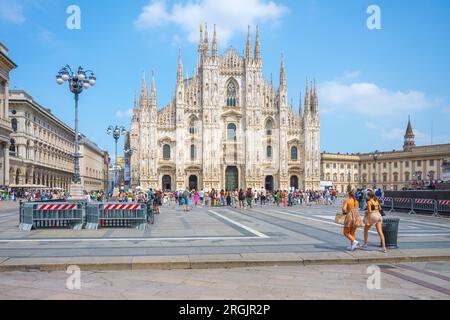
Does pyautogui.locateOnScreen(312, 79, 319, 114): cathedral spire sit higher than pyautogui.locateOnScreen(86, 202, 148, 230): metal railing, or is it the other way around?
pyautogui.locateOnScreen(312, 79, 319, 114): cathedral spire

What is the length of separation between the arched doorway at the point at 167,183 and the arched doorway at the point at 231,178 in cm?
776

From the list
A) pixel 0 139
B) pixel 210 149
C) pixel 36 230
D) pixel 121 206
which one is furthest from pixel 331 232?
pixel 210 149

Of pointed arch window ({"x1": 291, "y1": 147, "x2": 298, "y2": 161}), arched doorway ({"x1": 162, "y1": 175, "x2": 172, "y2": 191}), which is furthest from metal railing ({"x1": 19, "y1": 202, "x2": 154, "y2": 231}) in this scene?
pointed arch window ({"x1": 291, "y1": 147, "x2": 298, "y2": 161})

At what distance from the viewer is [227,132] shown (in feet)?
198

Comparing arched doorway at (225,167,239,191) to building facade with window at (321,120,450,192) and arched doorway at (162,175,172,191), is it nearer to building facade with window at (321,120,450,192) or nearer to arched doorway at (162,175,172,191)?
arched doorway at (162,175,172,191)

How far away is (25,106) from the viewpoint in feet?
179

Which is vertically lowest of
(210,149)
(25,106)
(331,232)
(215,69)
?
(331,232)

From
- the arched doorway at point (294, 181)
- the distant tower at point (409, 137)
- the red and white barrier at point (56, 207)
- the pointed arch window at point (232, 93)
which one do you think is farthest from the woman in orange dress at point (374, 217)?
the distant tower at point (409, 137)

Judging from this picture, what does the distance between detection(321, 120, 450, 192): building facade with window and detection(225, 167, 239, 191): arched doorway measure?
26854 millimetres

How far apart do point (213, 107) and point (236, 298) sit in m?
52.9

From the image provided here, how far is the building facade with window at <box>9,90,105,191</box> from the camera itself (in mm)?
52344

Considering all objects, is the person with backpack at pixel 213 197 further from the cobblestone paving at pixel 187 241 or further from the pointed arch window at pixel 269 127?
the pointed arch window at pixel 269 127

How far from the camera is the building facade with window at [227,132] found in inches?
2269

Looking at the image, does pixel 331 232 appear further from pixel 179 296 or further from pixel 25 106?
pixel 25 106
